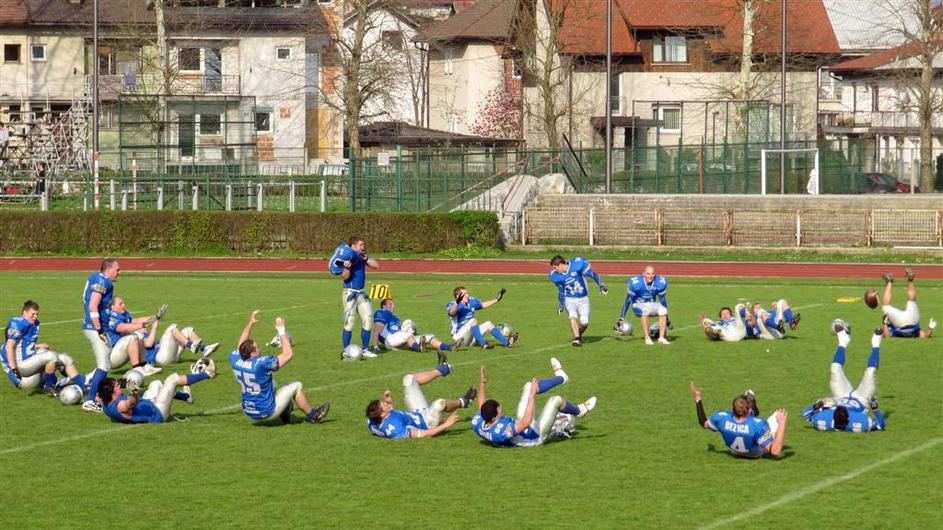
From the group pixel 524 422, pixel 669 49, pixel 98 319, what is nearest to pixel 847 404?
pixel 524 422

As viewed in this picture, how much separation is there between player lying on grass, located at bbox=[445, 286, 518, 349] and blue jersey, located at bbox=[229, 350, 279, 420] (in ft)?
22.8

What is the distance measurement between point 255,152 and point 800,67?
31.4 meters

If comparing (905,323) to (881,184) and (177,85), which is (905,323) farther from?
(177,85)

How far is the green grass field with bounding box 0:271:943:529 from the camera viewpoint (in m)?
13.3

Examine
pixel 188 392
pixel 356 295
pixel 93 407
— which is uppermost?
pixel 356 295

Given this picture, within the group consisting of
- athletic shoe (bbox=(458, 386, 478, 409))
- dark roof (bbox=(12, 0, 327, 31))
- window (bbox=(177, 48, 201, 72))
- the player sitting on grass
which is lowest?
athletic shoe (bbox=(458, 386, 478, 409))

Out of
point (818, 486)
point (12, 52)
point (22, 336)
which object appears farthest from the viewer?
point (12, 52)

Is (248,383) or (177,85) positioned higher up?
(177,85)

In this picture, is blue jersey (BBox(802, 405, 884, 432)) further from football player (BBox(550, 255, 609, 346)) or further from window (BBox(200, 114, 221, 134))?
window (BBox(200, 114, 221, 134))

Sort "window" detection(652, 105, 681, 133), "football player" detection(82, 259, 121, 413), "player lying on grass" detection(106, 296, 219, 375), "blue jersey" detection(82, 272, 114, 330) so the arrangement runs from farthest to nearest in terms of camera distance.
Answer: "window" detection(652, 105, 681, 133) → "player lying on grass" detection(106, 296, 219, 375) → "blue jersey" detection(82, 272, 114, 330) → "football player" detection(82, 259, 121, 413)

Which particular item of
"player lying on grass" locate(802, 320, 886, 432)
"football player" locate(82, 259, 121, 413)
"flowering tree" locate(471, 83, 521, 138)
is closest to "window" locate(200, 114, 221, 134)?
"flowering tree" locate(471, 83, 521, 138)

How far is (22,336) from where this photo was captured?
1986 cm

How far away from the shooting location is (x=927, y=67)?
6269 cm

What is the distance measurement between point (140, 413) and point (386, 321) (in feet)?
23.3
